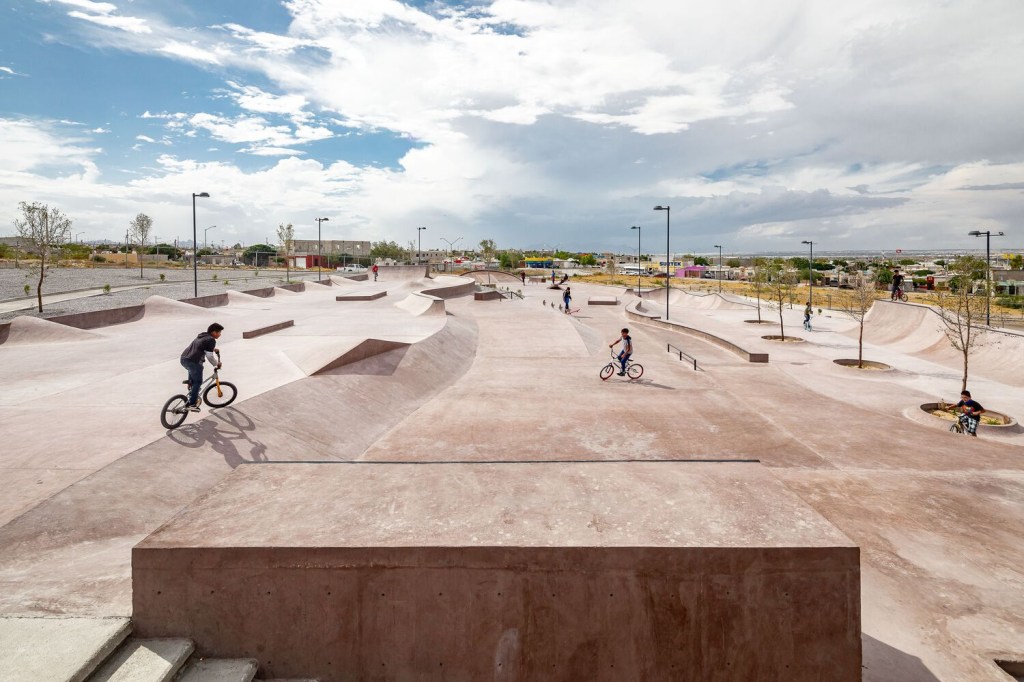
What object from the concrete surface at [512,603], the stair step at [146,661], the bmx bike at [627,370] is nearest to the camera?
the stair step at [146,661]

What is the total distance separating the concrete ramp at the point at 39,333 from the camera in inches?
713

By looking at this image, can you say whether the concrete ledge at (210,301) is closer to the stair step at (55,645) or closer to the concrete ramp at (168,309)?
the concrete ramp at (168,309)

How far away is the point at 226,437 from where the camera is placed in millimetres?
9367

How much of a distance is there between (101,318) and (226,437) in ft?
60.6

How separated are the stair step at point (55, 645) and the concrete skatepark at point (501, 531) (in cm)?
4

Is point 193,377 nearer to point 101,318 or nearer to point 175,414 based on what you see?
point 175,414

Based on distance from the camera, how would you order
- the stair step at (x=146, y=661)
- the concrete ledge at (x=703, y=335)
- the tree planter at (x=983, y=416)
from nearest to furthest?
1. the stair step at (x=146, y=661)
2. the tree planter at (x=983, y=416)
3. the concrete ledge at (x=703, y=335)

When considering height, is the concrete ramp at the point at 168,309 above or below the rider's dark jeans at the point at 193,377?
above

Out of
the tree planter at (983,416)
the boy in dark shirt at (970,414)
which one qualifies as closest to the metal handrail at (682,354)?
the tree planter at (983,416)

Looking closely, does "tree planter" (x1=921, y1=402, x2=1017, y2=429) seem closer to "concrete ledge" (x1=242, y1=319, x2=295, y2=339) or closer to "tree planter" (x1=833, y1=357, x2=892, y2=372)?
"tree planter" (x1=833, y1=357, x2=892, y2=372)

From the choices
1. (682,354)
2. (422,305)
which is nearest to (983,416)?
(682,354)

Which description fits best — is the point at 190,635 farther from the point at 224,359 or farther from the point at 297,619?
the point at 224,359

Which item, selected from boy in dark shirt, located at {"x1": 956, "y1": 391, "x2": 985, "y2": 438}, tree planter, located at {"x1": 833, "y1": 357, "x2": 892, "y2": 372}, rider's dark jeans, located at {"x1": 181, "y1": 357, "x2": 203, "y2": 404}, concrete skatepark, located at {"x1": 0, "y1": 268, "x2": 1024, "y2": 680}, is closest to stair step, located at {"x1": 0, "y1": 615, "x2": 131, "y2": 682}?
concrete skatepark, located at {"x1": 0, "y1": 268, "x2": 1024, "y2": 680}

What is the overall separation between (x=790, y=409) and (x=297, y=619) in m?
14.5
